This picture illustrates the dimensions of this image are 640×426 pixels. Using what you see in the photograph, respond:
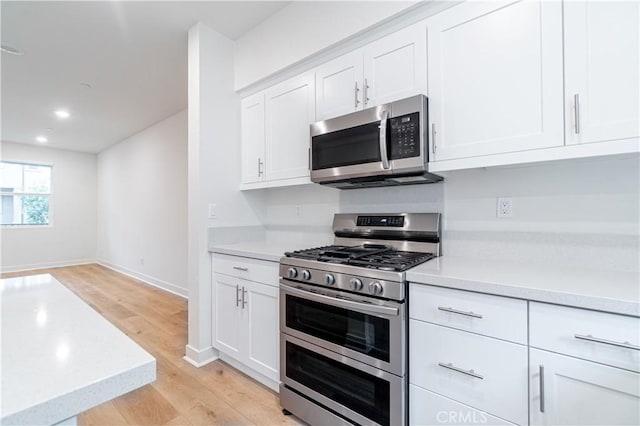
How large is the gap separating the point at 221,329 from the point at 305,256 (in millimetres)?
1133

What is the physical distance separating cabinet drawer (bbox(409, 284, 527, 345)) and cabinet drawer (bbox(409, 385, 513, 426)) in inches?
12.7

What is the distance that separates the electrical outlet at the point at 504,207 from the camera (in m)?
1.66

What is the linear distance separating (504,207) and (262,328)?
1662mm

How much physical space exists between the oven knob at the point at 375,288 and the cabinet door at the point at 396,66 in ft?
3.50

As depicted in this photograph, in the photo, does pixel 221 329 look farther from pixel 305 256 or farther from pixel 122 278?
pixel 122 278

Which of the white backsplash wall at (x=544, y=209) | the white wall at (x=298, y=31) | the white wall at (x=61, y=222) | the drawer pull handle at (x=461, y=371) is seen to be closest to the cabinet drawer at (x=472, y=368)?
the drawer pull handle at (x=461, y=371)

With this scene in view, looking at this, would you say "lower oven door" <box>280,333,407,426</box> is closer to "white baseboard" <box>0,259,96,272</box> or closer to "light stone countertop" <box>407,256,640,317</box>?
"light stone countertop" <box>407,256,640,317</box>

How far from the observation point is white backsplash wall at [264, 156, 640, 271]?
1375 millimetres

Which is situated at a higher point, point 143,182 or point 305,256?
point 143,182

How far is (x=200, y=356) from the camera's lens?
243 cm

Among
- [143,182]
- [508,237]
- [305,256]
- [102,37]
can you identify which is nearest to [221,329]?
[305,256]

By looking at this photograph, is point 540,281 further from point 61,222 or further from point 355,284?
point 61,222

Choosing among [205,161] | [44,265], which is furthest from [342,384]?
[44,265]

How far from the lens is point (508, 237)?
1.67 metres
